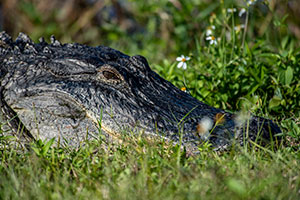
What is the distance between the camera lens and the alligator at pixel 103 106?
3377mm

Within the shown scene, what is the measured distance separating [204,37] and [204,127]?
11.3 feet

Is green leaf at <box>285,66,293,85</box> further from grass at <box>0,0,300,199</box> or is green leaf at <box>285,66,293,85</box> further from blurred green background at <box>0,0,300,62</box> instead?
blurred green background at <box>0,0,300,62</box>

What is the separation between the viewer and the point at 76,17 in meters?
10.1

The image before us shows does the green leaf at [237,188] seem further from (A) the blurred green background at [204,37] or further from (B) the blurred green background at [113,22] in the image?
(B) the blurred green background at [113,22]

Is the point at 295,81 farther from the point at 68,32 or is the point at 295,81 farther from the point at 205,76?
the point at 68,32

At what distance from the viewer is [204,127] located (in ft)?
11.1

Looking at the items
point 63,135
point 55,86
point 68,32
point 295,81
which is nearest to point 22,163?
point 63,135

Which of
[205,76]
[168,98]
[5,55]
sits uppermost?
[5,55]

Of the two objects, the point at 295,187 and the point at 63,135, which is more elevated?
the point at 63,135

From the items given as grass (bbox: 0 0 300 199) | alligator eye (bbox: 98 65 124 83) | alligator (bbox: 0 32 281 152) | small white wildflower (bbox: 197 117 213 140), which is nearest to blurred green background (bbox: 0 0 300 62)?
grass (bbox: 0 0 300 199)

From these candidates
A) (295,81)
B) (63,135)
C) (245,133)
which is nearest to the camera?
(245,133)

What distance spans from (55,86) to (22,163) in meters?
0.86

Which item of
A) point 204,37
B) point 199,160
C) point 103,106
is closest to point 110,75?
point 103,106

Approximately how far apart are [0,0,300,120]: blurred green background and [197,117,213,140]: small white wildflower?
85cm
